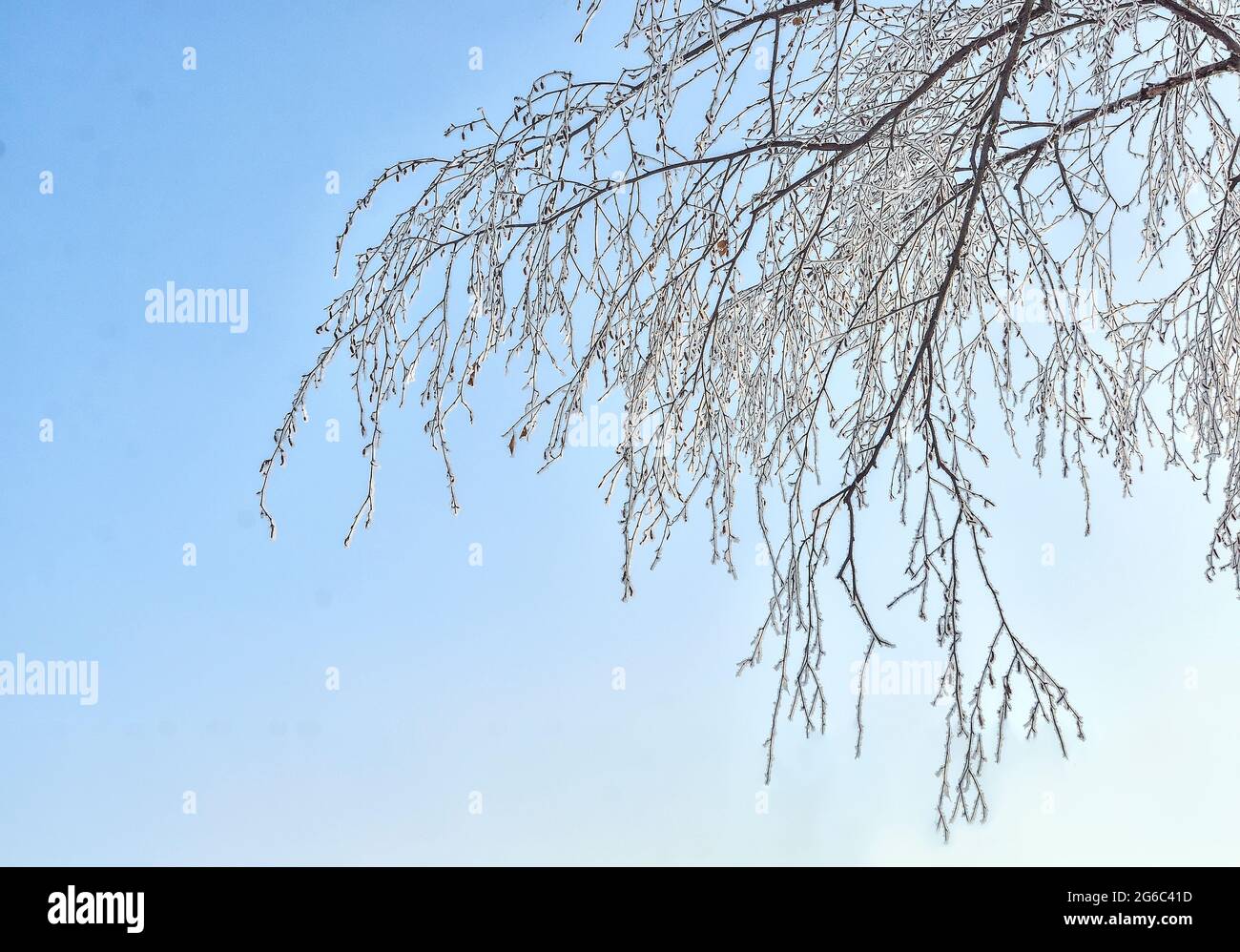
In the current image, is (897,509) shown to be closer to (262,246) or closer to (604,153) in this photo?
(604,153)

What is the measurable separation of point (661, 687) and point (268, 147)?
309cm

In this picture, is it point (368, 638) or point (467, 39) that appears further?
point (368, 638)

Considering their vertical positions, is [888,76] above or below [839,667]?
above

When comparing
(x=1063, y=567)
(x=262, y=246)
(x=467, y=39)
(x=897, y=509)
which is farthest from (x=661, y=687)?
(x=897, y=509)

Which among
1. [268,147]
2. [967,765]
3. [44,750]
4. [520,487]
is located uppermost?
[268,147]

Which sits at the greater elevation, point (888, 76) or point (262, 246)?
point (262, 246)

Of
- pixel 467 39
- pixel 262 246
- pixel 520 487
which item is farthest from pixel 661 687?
pixel 467 39

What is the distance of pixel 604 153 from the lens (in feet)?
5.08

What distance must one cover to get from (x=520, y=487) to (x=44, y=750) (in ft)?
8.47
